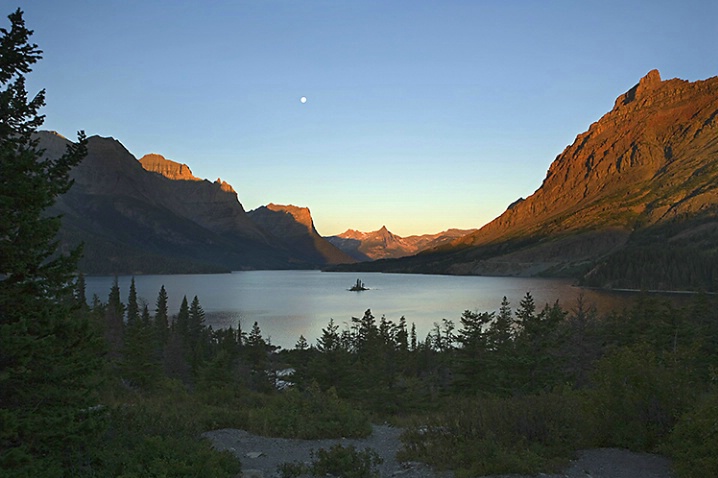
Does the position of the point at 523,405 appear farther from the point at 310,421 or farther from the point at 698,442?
the point at 310,421

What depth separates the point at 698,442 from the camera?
9828 mm

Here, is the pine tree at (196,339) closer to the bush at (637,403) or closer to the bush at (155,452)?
the bush at (155,452)

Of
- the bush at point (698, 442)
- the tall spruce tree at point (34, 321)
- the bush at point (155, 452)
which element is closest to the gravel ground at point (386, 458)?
the bush at point (698, 442)

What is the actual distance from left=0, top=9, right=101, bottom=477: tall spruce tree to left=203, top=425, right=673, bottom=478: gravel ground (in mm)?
3812

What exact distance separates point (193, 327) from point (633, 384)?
7722 centimetres

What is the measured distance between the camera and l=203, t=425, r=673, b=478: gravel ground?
34.6ft

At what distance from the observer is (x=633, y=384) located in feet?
40.1

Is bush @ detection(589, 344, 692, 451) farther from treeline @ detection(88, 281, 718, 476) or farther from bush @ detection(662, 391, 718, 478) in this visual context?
bush @ detection(662, 391, 718, 478)

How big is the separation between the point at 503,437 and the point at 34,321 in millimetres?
9986

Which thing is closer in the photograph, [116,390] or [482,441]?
[482,441]


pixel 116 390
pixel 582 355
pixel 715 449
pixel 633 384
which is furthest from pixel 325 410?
pixel 582 355

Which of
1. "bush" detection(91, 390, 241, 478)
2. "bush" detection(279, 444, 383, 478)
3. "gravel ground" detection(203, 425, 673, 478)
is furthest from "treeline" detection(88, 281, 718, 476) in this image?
"bush" detection(91, 390, 241, 478)

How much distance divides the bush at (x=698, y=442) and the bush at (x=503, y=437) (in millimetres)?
2245

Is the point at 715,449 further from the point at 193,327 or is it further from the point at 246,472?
the point at 193,327
